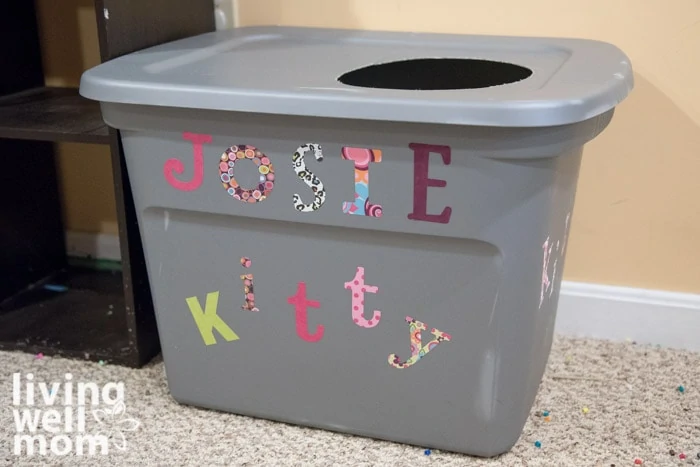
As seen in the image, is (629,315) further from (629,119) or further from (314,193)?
(314,193)

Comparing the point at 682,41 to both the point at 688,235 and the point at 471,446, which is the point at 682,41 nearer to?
the point at 688,235

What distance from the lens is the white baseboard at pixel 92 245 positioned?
3.96 feet

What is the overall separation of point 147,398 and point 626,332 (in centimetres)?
63

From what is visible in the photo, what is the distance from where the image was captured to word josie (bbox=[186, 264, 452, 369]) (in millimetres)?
728

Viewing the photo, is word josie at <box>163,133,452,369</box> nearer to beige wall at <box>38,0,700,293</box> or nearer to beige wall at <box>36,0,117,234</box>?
beige wall at <box>38,0,700,293</box>

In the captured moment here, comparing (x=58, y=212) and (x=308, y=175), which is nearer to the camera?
(x=308, y=175)

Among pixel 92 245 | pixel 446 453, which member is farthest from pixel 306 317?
pixel 92 245

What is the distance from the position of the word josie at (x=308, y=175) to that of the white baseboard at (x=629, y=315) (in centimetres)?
43

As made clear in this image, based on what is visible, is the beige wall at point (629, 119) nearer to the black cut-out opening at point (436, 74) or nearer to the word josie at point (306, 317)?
the black cut-out opening at point (436, 74)

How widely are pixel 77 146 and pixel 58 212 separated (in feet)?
0.38

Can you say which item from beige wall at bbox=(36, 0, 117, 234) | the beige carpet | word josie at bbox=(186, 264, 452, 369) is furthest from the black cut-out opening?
beige wall at bbox=(36, 0, 117, 234)

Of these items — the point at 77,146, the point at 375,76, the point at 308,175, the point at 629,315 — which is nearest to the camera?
the point at 308,175

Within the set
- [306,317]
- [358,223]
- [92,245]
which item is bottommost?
[92,245]

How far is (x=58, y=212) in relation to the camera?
1197 mm
